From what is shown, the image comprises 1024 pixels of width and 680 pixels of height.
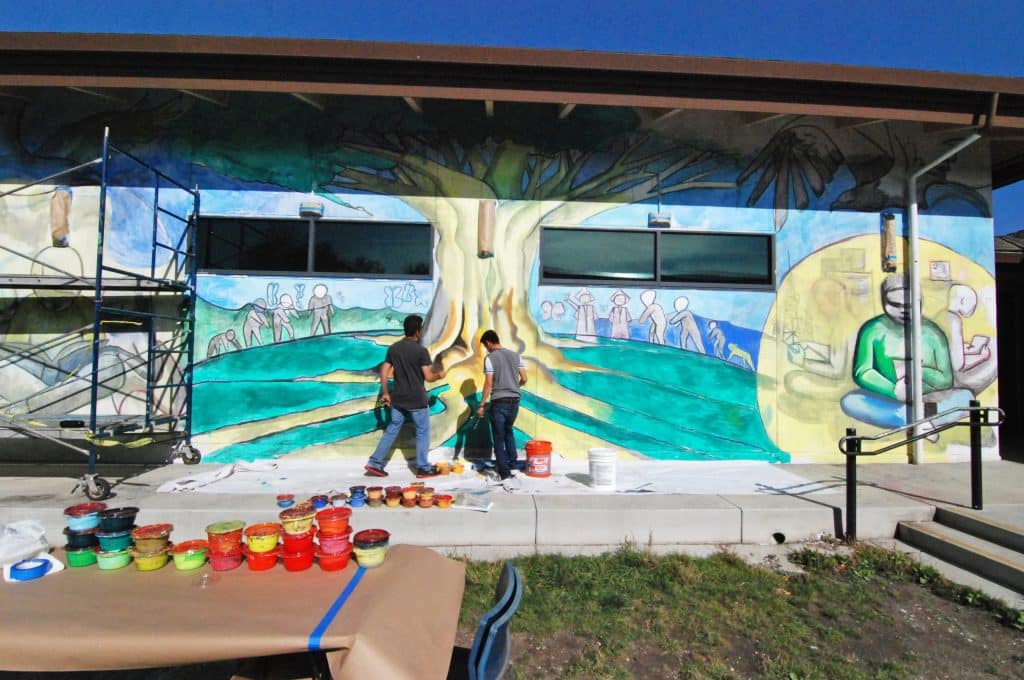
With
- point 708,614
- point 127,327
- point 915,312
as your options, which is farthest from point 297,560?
point 915,312

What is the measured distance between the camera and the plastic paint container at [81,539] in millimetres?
2543

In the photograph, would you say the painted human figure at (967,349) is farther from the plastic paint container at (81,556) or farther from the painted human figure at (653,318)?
the plastic paint container at (81,556)

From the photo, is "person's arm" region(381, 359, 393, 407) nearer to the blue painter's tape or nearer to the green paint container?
the green paint container

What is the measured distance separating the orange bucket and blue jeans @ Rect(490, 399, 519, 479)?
8.4 inches

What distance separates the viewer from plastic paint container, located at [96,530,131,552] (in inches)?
98.7

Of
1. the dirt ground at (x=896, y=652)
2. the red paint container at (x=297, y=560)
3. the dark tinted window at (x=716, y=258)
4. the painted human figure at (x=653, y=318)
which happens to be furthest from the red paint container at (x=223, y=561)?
the dark tinted window at (x=716, y=258)

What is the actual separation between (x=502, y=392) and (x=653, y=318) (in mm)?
2332

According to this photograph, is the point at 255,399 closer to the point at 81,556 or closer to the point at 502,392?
the point at 502,392

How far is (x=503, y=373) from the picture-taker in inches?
240

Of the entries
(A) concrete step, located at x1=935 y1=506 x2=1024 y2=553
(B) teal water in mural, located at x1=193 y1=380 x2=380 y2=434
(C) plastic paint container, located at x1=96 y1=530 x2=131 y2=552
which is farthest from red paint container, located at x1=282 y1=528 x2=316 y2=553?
(A) concrete step, located at x1=935 y1=506 x2=1024 y2=553

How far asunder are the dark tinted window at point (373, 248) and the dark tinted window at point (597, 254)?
5.17 feet

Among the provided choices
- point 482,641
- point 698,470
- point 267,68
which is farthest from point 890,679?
point 267,68

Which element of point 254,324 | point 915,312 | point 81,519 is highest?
point 915,312

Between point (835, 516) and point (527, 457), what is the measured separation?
3.00m
